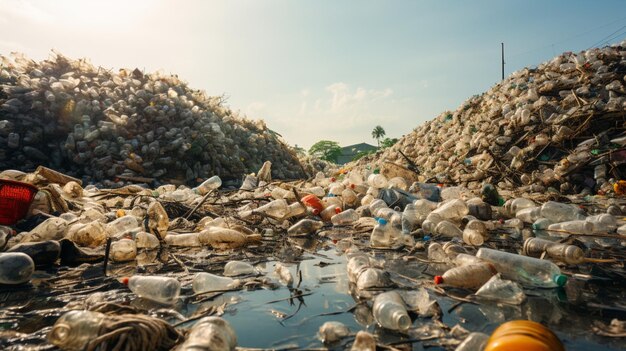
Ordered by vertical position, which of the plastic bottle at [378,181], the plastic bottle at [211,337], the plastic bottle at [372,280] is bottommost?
the plastic bottle at [372,280]

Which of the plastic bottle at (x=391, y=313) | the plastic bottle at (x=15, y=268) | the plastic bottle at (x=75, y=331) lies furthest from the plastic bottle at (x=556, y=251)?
the plastic bottle at (x=15, y=268)

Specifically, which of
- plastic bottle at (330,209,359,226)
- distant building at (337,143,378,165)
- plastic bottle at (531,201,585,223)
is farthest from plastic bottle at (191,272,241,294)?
distant building at (337,143,378,165)

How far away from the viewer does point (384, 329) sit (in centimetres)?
153

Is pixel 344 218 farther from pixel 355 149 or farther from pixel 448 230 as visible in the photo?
pixel 355 149

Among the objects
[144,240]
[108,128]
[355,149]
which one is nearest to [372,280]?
[144,240]

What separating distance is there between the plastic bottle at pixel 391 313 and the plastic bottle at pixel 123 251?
217 centimetres

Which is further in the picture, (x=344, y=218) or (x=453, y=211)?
(x=344, y=218)

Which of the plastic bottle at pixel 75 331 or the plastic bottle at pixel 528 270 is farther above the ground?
the plastic bottle at pixel 75 331

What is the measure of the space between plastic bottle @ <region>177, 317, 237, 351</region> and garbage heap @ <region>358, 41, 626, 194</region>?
571cm

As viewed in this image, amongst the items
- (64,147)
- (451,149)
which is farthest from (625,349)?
(64,147)

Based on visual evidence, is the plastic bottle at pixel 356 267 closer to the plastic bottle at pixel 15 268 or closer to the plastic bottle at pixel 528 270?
the plastic bottle at pixel 528 270

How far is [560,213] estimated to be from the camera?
4.00m

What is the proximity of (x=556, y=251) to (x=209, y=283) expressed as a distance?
242cm

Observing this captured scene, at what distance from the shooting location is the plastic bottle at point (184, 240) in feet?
11.1
